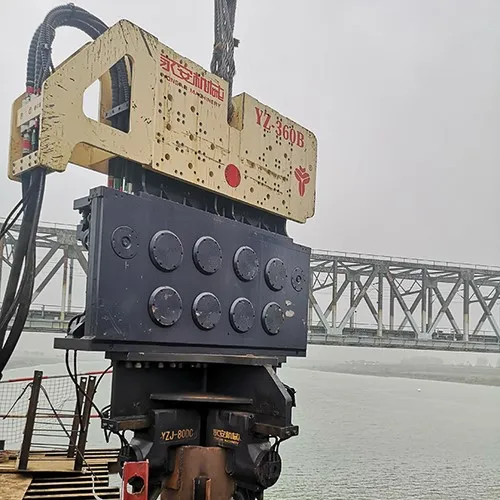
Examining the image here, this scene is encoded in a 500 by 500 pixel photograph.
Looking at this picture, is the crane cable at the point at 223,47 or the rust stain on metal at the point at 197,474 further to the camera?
the crane cable at the point at 223,47

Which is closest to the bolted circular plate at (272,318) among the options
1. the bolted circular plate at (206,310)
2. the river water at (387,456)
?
the bolted circular plate at (206,310)

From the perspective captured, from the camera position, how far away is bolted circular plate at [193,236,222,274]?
472cm

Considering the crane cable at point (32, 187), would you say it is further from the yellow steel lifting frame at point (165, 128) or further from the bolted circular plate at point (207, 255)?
the bolted circular plate at point (207, 255)

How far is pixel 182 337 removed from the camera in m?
4.57

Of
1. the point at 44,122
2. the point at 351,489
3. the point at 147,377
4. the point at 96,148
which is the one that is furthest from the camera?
the point at 351,489

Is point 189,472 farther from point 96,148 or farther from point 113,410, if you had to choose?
point 96,148

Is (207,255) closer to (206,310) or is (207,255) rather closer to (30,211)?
(206,310)

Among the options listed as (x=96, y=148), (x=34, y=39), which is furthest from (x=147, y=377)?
(x=34, y=39)

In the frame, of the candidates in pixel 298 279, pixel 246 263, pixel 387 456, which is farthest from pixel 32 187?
pixel 387 456

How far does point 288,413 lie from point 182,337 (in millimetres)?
1032

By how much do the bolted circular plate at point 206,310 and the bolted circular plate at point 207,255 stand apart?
220 mm

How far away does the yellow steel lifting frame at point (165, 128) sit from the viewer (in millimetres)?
4113

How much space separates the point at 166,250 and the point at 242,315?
106cm

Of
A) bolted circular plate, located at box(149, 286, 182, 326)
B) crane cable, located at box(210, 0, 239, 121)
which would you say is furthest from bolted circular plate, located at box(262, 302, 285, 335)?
crane cable, located at box(210, 0, 239, 121)
